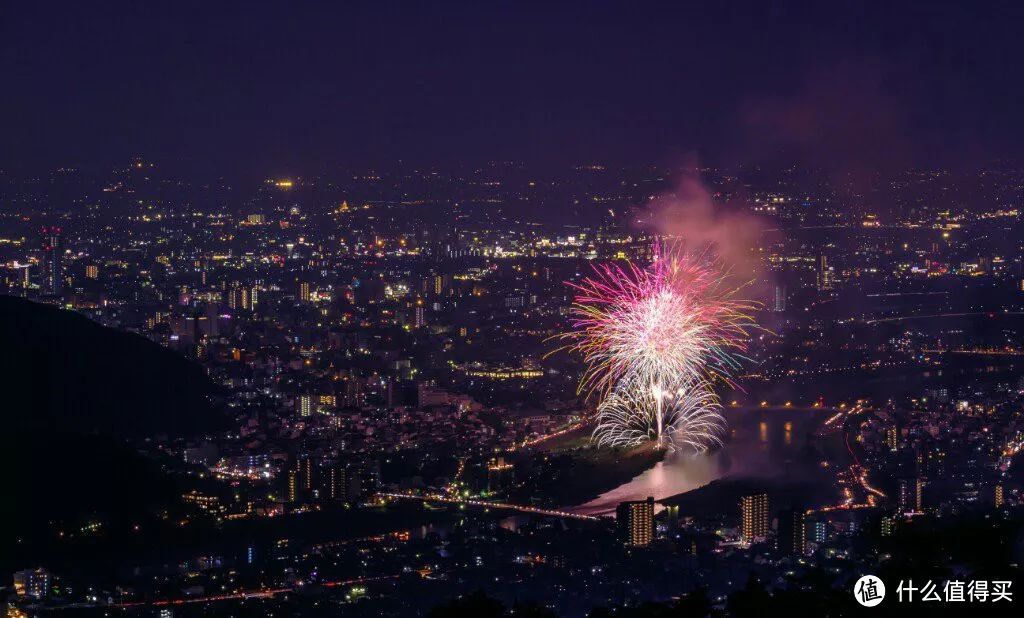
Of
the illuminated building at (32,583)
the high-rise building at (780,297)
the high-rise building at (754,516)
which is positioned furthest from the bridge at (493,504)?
the high-rise building at (780,297)

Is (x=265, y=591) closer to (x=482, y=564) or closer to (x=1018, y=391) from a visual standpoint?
(x=482, y=564)

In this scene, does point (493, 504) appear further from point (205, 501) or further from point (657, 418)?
point (205, 501)

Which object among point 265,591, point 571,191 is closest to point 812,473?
point 265,591

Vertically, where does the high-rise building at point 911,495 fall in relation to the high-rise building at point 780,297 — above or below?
below

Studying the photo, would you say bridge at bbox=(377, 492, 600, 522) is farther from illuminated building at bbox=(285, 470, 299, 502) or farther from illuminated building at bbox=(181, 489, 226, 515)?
illuminated building at bbox=(181, 489, 226, 515)

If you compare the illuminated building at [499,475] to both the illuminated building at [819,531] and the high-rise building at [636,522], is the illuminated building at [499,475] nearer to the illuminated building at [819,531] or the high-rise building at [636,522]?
the high-rise building at [636,522]

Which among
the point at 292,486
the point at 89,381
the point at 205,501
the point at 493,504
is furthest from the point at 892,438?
the point at 89,381
